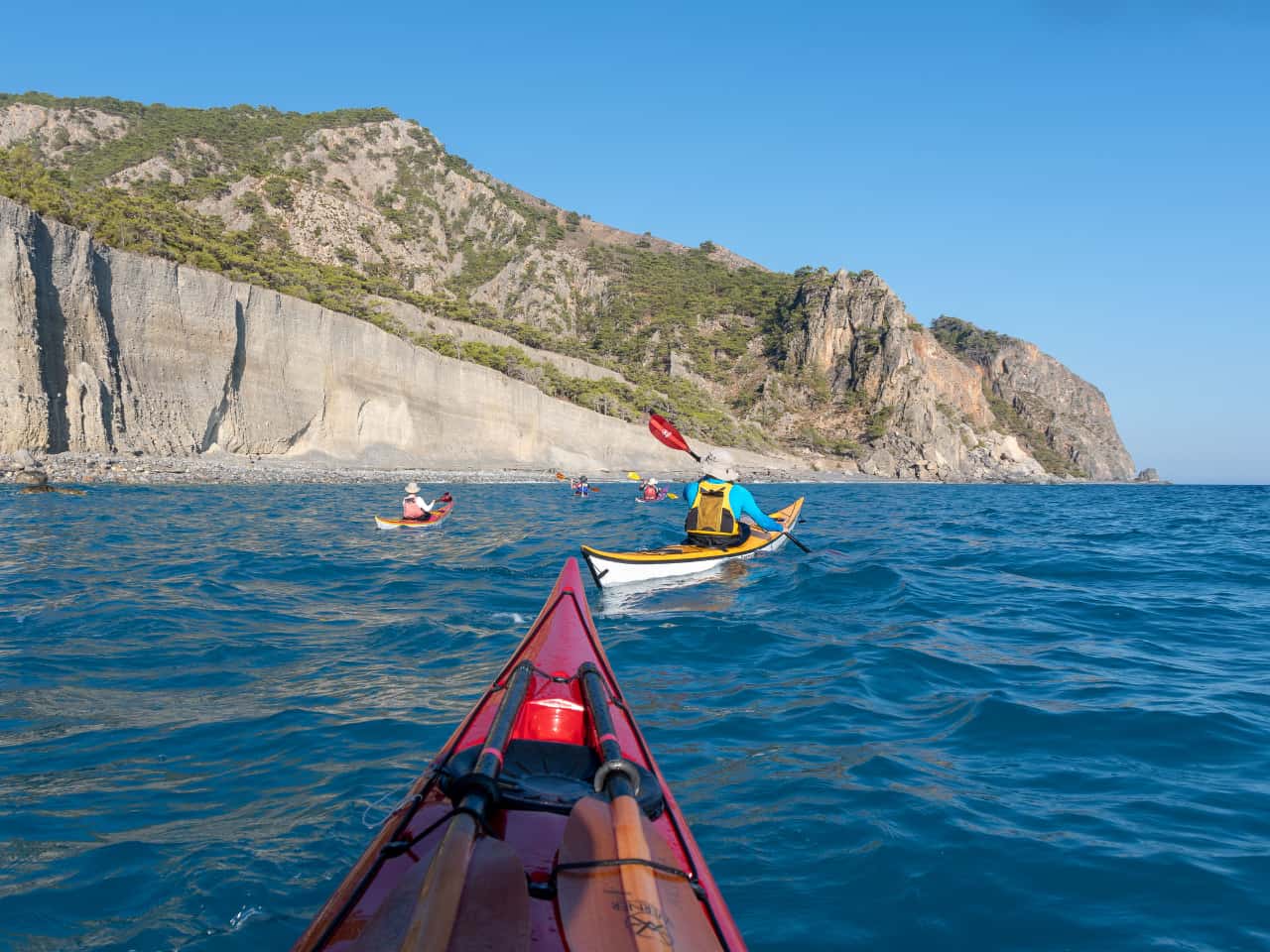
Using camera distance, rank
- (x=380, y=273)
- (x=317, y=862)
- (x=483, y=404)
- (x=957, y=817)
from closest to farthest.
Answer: (x=317, y=862)
(x=957, y=817)
(x=483, y=404)
(x=380, y=273)

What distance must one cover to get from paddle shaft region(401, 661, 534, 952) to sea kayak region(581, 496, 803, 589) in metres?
5.89

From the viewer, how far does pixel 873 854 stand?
→ 10.4ft

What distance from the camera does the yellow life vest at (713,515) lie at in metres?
10.2

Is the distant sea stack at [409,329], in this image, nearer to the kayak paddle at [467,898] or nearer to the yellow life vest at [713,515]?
the yellow life vest at [713,515]

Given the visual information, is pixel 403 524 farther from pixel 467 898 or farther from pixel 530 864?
pixel 467 898

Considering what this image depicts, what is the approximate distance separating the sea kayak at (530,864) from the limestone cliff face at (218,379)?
26887 millimetres

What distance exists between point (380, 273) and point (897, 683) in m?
67.3

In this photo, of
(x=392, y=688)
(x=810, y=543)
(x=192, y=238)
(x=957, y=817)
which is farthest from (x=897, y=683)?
(x=192, y=238)

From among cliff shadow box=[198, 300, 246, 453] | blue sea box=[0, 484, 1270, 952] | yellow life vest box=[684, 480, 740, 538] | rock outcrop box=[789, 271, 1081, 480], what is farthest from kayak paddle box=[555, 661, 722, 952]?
rock outcrop box=[789, 271, 1081, 480]

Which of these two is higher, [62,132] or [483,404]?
[62,132]

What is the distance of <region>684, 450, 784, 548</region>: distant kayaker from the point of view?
33.4 feet

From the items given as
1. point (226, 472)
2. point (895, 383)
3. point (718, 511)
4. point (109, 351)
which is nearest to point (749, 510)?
point (718, 511)

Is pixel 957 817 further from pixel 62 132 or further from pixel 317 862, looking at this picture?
pixel 62 132

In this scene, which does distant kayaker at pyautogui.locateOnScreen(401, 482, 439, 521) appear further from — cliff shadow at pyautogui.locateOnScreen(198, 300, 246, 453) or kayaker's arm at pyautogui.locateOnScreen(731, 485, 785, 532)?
cliff shadow at pyautogui.locateOnScreen(198, 300, 246, 453)
